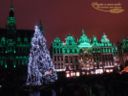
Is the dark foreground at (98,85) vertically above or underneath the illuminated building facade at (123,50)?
underneath

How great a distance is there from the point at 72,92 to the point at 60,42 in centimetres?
5822

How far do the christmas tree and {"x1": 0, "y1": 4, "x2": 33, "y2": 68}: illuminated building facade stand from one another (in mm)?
19614

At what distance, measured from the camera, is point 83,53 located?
76.2 m

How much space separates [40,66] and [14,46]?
2357 cm

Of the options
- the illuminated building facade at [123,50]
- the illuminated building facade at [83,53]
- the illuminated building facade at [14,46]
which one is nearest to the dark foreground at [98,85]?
the illuminated building facade at [14,46]

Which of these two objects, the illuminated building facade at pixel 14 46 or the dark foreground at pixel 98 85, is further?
the illuminated building facade at pixel 14 46

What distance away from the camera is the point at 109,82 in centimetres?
2567

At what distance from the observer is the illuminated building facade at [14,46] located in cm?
6975

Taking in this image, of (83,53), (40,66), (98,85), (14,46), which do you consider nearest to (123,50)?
(83,53)

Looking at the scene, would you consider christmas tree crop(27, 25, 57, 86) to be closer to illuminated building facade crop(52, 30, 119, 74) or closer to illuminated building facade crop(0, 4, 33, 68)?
illuminated building facade crop(0, 4, 33, 68)

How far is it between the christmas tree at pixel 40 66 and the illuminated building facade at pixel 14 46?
19614 mm

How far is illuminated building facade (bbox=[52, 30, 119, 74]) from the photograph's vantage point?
Result: 242 ft

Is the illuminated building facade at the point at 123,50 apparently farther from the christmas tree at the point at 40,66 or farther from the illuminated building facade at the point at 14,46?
the christmas tree at the point at 40,66

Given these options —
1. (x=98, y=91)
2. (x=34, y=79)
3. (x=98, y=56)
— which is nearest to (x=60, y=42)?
(x=98, y=56)
